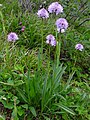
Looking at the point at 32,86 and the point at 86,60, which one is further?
the point at 86,60

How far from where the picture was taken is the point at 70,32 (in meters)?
3.96

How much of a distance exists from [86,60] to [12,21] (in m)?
1.09

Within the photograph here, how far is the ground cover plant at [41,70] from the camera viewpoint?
94.7 inches

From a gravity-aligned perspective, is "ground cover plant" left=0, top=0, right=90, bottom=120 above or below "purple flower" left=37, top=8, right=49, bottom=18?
below

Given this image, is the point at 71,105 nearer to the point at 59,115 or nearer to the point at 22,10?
the point at 59,115

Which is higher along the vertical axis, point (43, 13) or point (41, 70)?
point (43, 13)

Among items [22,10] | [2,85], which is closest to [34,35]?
[22,10]

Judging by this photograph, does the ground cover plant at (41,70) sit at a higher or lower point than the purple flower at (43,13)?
lower

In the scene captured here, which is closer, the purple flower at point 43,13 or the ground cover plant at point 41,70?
the purple flower at point 43,13

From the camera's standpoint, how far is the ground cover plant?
7.89 ft

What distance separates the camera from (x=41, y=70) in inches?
116

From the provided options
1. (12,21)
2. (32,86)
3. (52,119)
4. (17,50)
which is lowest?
(52,119)

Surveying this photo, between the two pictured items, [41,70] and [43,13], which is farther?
[41,70]

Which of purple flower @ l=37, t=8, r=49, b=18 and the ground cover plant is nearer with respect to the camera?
purple flower @ l=37, t=8, r=49, b=18
